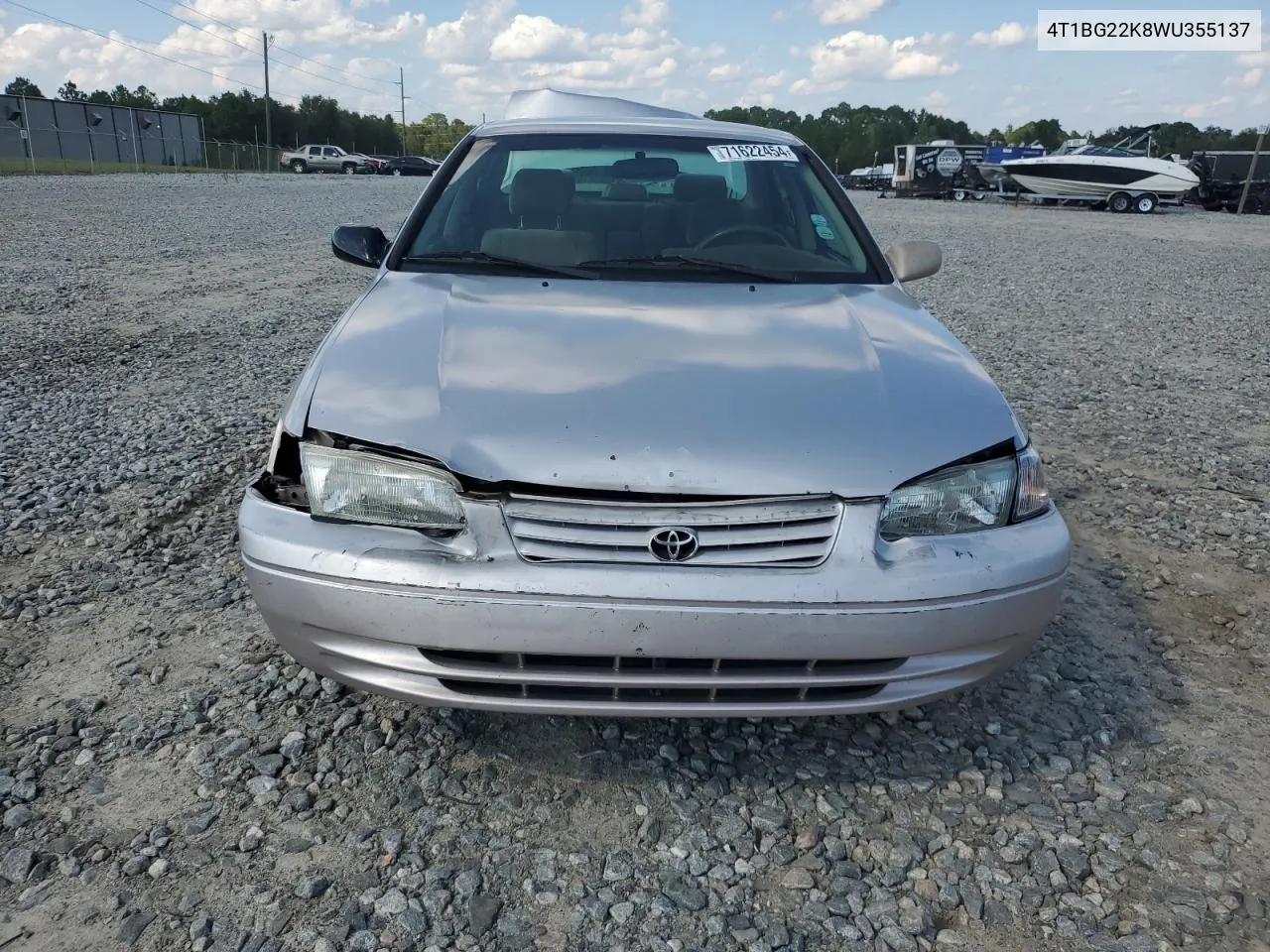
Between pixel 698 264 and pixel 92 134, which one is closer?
pixel 698 264

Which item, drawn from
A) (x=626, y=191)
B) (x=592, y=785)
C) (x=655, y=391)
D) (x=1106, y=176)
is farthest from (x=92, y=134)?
(x=592, y=785)

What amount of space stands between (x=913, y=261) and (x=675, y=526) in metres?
1.88

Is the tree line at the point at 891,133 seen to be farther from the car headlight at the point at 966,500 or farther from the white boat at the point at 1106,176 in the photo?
the car headlight at the point at 966,500

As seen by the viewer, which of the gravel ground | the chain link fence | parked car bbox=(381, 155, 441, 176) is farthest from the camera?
parked car bbox=(381, 155, 441, 176)

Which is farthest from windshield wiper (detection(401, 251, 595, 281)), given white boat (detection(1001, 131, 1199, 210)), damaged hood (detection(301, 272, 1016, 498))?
white boat (detection(1001, 131, 1199, 210))

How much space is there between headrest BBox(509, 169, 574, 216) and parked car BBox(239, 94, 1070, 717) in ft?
3.34

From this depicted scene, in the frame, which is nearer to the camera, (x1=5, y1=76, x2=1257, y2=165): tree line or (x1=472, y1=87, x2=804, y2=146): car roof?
(x1=472, y1=87, x2=804, y2=146): car roof

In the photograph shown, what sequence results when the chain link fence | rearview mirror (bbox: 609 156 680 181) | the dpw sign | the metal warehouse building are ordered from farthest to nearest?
the dpw sign → the metal warehouse building → the chain link fence → rearview mirror (bbox: 609 156 680 181)

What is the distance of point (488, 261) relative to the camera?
9.50 feet

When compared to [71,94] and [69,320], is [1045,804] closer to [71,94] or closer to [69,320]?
[69,320]

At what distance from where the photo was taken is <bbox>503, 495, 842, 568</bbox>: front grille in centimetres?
184

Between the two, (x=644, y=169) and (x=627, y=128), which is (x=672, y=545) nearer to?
(x=644, y=169)

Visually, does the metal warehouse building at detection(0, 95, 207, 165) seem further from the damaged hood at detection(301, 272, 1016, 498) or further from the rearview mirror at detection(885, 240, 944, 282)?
the damaged hood at detection(301, 272, 1016, 498)

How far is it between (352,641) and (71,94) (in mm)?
89396
